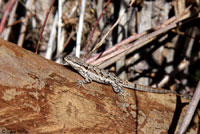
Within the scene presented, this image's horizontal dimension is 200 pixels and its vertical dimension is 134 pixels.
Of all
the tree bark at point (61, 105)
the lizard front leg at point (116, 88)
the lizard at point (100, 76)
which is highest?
the lizard at point (100, 76)

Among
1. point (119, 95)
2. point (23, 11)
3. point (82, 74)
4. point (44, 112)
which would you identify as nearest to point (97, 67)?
point (82, 74)

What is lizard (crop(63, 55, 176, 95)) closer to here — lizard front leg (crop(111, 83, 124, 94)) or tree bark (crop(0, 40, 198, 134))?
lizard front leg (crop(111, 83, 124, 94))

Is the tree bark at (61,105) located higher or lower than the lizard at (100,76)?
lower

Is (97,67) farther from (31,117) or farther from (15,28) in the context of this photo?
(15,28)

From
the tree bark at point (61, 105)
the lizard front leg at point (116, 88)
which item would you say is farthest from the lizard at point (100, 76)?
the tree bark at point (61, 105)

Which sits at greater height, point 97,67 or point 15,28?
point 15,28

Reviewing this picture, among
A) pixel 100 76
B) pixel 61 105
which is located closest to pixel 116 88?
pixel 100 76

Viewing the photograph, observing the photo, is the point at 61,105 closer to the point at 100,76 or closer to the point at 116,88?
the point at 116,88

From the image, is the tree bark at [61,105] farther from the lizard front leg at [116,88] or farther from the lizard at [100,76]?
the lizard at [100,76]
